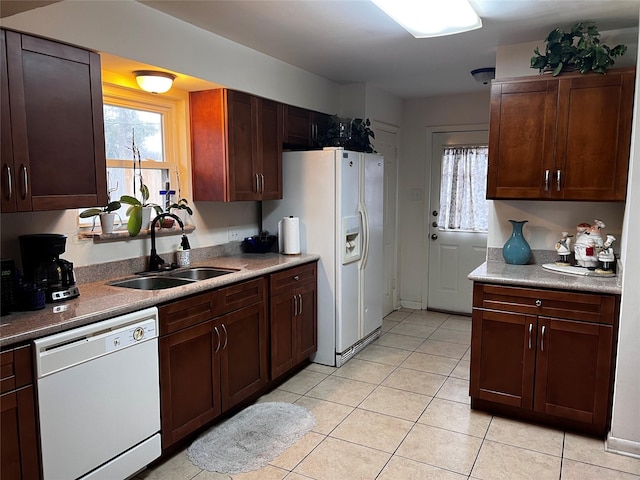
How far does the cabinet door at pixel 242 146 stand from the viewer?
3326mm

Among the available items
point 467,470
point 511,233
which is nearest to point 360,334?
point 511,233

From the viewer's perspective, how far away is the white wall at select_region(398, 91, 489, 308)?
5.10 m

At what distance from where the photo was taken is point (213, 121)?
3.31 metres

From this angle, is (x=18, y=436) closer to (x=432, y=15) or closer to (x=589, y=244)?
(x=432, y=15)

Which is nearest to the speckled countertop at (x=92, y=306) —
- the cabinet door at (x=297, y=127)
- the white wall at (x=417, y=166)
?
the cabinet door at (x=297, y=127)

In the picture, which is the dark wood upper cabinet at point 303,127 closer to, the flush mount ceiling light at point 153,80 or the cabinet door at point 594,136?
the flush mount ceiling light at point 153,80

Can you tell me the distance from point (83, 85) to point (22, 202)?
66 centimetres

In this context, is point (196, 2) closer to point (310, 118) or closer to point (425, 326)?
point (310, 118)

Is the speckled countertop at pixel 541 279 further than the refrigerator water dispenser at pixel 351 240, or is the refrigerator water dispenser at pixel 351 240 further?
the refrigerator water dispenser at pixel 351 240

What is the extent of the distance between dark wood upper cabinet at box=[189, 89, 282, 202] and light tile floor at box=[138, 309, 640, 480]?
153 cm

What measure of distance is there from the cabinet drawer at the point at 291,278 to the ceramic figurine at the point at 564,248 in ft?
5.86

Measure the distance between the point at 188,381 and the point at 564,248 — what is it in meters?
2.57

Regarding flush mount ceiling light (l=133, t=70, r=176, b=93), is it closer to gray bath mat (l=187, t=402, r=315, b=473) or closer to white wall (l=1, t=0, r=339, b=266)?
white wall (l=1, t=0, r=339, b=266)

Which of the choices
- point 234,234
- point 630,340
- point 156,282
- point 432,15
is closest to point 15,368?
point 156,282
